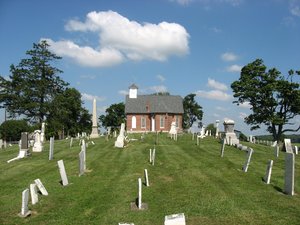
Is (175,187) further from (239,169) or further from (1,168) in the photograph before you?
(1,168)

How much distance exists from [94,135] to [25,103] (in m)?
19.3

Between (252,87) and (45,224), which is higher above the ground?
(252,87)

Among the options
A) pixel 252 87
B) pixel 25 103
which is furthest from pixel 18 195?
pixel 25 103

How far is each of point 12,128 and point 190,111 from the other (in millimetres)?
52853

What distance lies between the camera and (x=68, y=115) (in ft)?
253

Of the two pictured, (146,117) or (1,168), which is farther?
(146,117)

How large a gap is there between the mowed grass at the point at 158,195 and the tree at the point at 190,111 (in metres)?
85.1

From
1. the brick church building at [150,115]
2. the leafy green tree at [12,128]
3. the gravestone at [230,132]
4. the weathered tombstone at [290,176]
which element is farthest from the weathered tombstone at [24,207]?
the brick church building at [150,115]

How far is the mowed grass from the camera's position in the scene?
36.4 ft

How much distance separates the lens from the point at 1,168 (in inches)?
854

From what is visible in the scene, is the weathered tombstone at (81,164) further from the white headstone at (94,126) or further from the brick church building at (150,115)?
the brick church building at (150,115)

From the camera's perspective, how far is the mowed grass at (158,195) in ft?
36.4

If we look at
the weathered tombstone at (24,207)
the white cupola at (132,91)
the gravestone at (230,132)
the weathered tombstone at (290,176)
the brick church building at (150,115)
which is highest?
the white cupola at (132,91)

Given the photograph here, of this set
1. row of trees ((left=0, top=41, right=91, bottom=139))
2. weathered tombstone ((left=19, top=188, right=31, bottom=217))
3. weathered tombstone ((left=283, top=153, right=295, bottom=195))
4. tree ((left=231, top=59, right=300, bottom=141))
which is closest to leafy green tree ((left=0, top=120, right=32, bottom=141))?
Answer: row of trees ((left=0, top=41, right=91, bottom=139))
